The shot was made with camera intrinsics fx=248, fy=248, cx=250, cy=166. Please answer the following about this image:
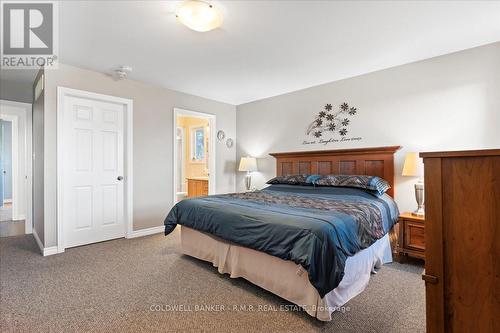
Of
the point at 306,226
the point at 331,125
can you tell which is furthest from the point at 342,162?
the point at 306,226

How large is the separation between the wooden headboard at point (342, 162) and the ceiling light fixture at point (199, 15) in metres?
2.44

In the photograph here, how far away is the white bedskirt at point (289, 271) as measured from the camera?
1762 mm

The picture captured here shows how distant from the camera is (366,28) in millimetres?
2355

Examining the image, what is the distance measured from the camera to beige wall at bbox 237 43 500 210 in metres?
2.65

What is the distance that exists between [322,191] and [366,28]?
74.1 inches

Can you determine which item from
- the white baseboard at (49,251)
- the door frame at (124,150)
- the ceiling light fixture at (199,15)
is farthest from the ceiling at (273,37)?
the white baseboard at (49,251)

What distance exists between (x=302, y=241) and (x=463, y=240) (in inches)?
37.8

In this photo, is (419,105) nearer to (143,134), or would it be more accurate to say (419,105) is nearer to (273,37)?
Answer: (273,37)

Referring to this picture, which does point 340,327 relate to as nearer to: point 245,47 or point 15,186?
point 245,47

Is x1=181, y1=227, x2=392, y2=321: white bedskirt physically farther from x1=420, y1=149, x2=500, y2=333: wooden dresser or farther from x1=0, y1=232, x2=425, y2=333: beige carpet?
x1=420, y1=149, x2=500, y2=333: wooden dresser

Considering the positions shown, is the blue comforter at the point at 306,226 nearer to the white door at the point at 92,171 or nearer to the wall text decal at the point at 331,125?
the wall text decal at the point at 331,125

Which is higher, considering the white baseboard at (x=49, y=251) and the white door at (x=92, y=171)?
the white door at (x=92, y=171)

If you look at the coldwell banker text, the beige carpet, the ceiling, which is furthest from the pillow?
the coldwell banker text

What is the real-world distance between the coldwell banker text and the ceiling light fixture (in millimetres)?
1042
